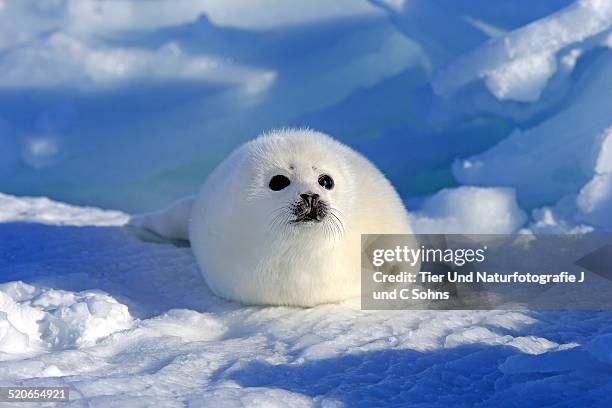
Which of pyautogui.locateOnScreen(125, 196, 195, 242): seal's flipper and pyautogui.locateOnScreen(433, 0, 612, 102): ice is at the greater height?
pyautogui.locateOnScreen(433, 0, 612, 102): ice

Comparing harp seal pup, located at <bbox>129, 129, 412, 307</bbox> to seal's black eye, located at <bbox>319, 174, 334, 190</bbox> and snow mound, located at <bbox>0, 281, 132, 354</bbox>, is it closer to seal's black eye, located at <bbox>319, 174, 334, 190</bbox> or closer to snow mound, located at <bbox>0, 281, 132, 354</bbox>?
seal's black eye, located at <bbox>319, 174, 334, 190</bbox>

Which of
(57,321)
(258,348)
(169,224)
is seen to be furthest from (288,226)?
(169,224)

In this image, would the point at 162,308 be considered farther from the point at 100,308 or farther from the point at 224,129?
the point at 224,129

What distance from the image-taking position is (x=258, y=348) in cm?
308

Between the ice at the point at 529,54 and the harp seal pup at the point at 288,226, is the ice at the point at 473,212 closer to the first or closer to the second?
the ice at the point at 529,54

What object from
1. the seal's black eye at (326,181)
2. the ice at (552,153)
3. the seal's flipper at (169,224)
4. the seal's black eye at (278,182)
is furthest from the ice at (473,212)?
the seal's black eye at (278,182)

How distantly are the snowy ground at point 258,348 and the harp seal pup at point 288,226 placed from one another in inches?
4.4

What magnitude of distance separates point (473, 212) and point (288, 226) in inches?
95.0

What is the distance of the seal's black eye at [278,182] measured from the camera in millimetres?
3660

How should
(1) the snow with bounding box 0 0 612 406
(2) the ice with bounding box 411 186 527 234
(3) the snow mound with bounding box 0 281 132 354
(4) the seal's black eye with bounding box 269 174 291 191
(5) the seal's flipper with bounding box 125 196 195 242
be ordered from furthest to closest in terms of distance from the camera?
1. (2) the ice with bounding box 411 186 527 234
2. (5) the seal's flipper with bounding box 125 196 195 242
3. (4) the seal's black eye with bounding box 269 174 291 191
4. (3) the snow mound with bounding box 0 281 132 354
5. (1) the snow with bounding box 0 0 612 406

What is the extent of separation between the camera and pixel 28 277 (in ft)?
12.7

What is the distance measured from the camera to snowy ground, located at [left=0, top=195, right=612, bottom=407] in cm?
246

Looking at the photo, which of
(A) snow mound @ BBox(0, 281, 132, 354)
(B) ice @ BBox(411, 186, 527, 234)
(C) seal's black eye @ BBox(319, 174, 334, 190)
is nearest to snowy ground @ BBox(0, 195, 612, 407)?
(A) snow mound @ BBox(0, 281, 132, 354)

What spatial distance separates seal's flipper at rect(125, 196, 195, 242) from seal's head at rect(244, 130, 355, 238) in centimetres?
93
